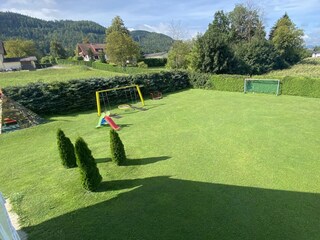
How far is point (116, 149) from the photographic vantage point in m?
6.17

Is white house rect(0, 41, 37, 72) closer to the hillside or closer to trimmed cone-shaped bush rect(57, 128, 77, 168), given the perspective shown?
trimmed cone-shaped bush rect(57, 128, 77, 168)

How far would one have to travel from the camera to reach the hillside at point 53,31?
430ft

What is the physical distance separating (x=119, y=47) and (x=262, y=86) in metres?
23.3

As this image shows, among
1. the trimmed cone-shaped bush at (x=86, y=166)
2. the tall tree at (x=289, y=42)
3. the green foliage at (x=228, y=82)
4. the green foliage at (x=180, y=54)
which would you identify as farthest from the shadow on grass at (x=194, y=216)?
the tall tree at (x=289, y=42)

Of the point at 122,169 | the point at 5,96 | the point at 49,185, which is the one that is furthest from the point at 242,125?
the point at 5,96

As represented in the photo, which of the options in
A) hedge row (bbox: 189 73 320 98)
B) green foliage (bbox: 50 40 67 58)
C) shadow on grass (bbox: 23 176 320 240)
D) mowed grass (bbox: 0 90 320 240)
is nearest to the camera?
shadow on grass (bbox: 23 176 320 240)

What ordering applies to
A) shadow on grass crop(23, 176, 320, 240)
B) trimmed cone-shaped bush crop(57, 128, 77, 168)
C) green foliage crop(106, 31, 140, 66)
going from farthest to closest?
green foliage crop(106, 31, 140, 66), trimmed cone-shaped bush crop(57, 128, 77, 168), shadow on grass crop(23, 176, 320, 240)

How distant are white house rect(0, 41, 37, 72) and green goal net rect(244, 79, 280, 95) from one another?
151ft

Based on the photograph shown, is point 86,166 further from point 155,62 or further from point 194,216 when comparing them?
point 155,62

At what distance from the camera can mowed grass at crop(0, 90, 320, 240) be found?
3.93 metres

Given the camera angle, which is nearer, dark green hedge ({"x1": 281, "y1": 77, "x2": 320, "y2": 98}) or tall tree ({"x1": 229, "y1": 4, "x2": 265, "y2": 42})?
dark green hedge ({"x1": 281, "y1": 77, "x2": 320, "y2": 98})

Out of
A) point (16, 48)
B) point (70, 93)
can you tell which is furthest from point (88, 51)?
point (70, 93)

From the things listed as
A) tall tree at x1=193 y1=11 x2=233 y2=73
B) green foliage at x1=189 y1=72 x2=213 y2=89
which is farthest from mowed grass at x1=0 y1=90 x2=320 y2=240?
tall tree at x1=193 y1=11 x2=233 y2=73

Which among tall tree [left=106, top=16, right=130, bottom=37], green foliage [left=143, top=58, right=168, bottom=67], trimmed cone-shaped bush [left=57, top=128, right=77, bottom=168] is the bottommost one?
trimmed cone-shaped bush [left=57, top=128, right=77, bottom=168]
